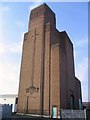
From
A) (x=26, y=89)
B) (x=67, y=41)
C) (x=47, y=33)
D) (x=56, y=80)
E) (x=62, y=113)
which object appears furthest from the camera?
(x=67, y=41)

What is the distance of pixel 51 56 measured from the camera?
95.8 ft

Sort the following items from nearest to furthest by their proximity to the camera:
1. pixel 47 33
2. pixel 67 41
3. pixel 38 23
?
1. pixel 47 33
2. pixel 38 23
3. pixel 67 41

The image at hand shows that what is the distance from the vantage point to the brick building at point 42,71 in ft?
86.8

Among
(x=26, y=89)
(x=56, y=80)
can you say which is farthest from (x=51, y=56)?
(x=26, y=89)

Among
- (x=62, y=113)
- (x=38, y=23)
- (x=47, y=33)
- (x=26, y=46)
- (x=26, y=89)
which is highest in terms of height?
(x=38, y=23)

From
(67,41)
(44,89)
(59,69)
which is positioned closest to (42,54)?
(59,69)

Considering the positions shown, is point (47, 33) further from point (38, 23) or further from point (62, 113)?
point (62, 113)

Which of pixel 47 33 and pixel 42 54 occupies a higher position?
pixel 47 33

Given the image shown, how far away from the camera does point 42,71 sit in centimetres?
2828

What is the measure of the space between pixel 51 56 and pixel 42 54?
1.58 metres

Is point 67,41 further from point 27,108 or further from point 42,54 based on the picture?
point 27,108

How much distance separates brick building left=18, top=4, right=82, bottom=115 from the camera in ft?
86.8

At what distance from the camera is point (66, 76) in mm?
30656

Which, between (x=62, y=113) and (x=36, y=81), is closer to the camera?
(x=62, y=113)
